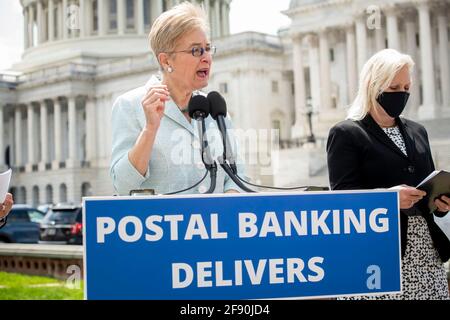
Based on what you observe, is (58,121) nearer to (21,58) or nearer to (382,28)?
(21,58)

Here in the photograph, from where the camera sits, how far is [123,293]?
3.23 meters

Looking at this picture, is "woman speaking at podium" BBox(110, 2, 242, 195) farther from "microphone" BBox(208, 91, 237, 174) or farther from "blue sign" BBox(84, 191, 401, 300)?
"blue sign" BBox(84, 191, 401, 300)

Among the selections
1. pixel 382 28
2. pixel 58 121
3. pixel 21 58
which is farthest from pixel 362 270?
pixel 21 58

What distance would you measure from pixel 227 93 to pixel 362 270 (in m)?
63.7

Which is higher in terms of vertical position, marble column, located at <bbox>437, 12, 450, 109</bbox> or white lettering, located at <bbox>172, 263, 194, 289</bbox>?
marble column, located at <bbox>437, 12, 450, 109</bbox>

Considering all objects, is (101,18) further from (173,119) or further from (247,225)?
(247,225)

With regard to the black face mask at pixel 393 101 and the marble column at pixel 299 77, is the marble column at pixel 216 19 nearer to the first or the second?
the marble column at pixel 299 77

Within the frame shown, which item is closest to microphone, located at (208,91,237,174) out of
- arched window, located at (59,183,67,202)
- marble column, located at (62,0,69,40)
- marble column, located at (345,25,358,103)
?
marble column, located at (345,25,358,103)

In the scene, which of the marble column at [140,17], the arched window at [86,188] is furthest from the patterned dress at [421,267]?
the marble column at [140,17]

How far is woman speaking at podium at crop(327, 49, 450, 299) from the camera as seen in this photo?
4.80m

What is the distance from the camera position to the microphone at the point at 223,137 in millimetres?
3816

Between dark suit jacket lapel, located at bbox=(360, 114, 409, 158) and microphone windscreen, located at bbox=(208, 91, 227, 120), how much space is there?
4.10 feet

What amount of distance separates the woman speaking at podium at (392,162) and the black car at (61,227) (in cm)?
1881

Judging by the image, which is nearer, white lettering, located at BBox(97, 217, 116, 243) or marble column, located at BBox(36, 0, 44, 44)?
white lettering, located at BBox(97, 217, 116, 243)
